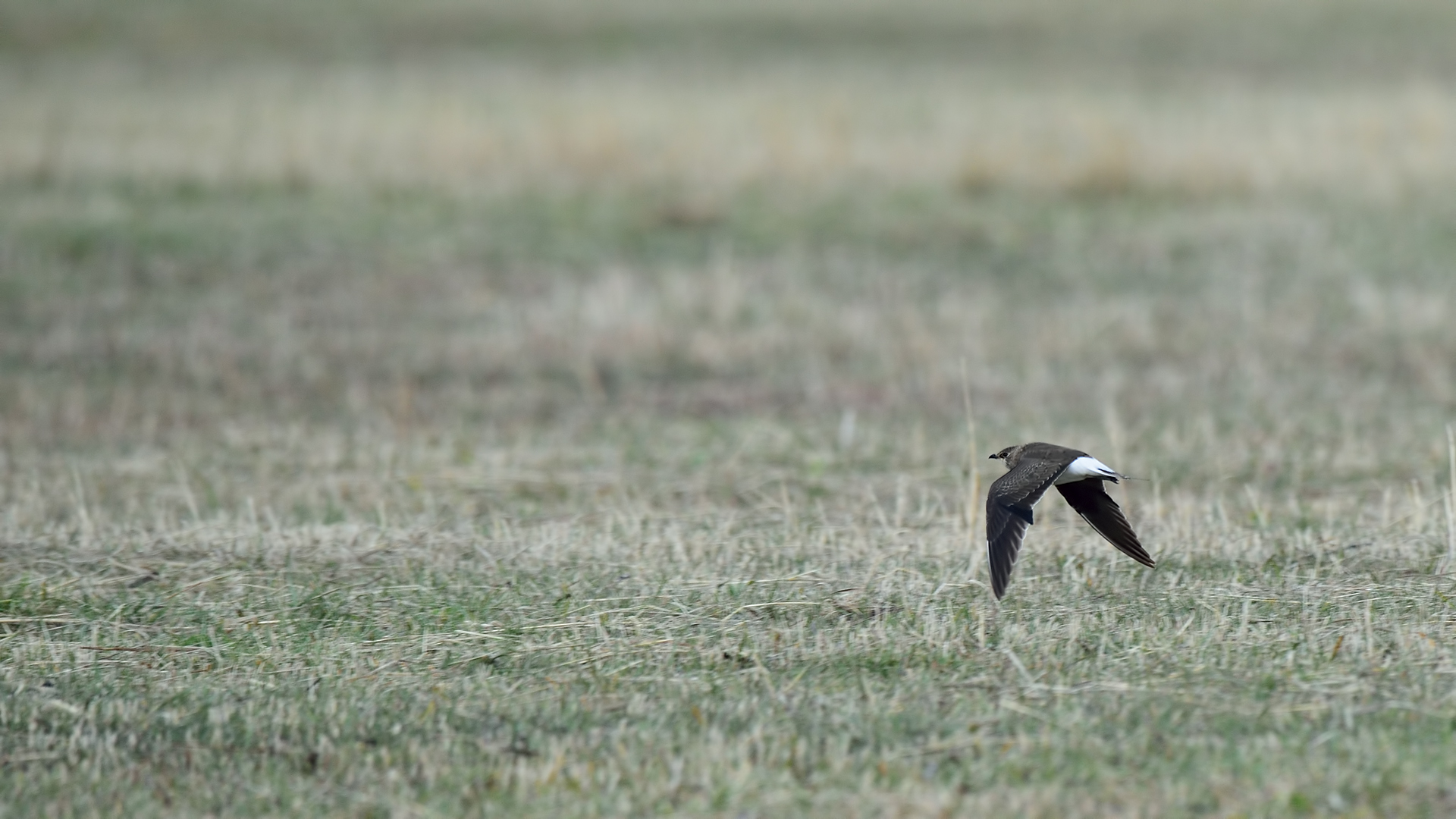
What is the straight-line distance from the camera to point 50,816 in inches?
192

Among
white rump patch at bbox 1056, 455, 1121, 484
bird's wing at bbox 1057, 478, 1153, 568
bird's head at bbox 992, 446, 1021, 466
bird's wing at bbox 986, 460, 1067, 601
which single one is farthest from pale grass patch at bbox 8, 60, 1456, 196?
bird's wing at bbox 986, 460, 1067, 601

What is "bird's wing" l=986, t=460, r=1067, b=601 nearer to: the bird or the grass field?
the bird

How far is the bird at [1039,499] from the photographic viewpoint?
592 centimetres

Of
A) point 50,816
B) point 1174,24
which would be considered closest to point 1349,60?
point 1174,24

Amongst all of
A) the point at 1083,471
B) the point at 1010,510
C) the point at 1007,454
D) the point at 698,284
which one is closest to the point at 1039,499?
the point at 1083,471

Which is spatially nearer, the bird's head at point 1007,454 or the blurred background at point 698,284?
the bird's head at point 1007,454

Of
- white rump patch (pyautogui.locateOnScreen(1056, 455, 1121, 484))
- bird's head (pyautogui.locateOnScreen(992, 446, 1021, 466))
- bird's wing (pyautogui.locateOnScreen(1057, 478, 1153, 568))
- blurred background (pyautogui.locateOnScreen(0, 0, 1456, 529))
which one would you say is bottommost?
bird's wing (pyautogui.locateOnScreen(1057, 478, 1153, 568))

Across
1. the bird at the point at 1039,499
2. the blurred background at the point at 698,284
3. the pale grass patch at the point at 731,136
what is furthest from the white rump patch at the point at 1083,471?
the pale grass patch at the point at 731,136

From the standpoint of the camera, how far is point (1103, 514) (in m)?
6.68

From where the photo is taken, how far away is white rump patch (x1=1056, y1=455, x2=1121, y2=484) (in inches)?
250

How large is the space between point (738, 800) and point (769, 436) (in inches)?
255

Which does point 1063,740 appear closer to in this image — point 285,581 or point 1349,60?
point 285,581

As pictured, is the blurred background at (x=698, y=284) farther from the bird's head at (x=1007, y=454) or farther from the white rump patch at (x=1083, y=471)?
the white rump patch at (x=1083, y=471)

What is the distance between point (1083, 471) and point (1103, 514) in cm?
35
